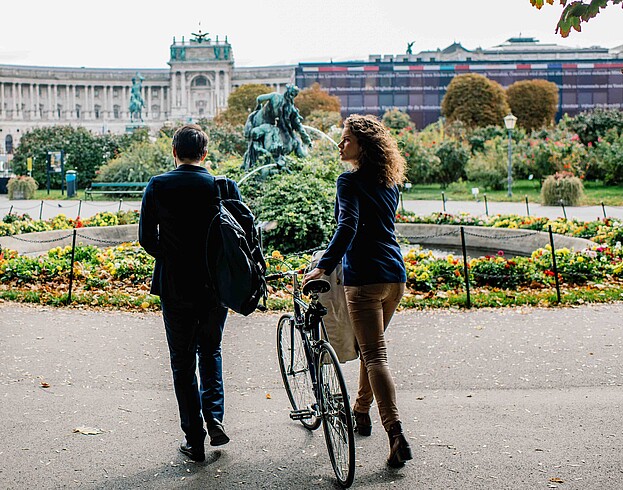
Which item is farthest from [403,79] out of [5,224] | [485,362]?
[485,362]

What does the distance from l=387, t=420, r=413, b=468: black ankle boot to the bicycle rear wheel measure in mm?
472

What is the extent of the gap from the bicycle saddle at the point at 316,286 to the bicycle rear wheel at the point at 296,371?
0.34 m

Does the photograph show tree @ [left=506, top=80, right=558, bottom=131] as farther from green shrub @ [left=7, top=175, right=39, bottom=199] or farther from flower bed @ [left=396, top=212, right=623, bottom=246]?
flower bed @ [left=396, top=212, right=623, bottom=246]

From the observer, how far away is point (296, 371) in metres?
4.91

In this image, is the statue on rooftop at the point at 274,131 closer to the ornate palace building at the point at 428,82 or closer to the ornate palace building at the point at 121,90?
the ornate palace building at the point at 428,82

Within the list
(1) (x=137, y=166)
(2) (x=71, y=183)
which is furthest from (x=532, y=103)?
(2) (x=71, y=183)

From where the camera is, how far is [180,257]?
4316 mm

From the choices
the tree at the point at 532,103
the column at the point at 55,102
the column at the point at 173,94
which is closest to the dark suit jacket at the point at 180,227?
the tree at the point at 532,103

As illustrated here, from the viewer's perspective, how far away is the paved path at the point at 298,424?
4.18 metres

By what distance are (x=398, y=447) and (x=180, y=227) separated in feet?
5.04

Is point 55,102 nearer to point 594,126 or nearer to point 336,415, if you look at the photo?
point 594,126

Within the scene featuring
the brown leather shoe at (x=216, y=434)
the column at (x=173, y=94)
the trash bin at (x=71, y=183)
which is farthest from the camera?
the column at (x=173, y=94)

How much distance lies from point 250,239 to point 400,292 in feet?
2.68

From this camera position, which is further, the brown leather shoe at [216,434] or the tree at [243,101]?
the tree at [243,101]
